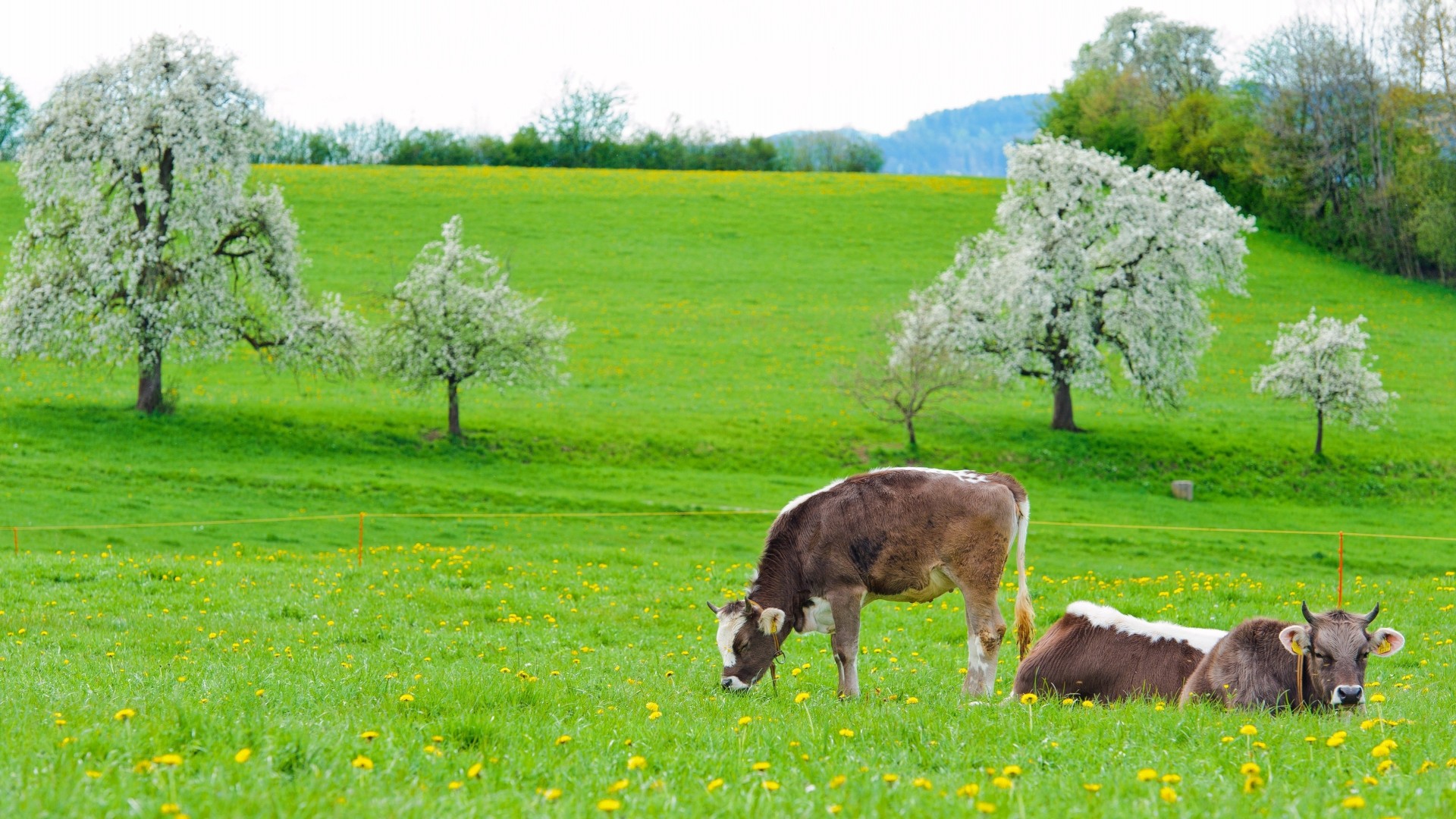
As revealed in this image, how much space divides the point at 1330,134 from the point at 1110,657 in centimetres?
8458

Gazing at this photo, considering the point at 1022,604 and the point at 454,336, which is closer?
the point at 1022,604

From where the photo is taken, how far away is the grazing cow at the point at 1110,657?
10680 millimetres

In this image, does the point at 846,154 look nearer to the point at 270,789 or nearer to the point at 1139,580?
the point at 1139,580

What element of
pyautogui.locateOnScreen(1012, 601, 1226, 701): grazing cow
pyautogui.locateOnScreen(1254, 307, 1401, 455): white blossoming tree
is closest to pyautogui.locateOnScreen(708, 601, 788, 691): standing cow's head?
pyautogui.locateOnScreen(1012, 601, 1226, 701): grazing cow

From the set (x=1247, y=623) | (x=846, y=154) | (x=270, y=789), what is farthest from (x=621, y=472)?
(x=846, y=154)

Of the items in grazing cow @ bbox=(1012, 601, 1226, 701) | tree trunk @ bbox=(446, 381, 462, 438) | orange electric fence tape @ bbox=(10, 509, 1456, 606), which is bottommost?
orange electric fence tape @ bbox=(10, 509, 1456, 606)

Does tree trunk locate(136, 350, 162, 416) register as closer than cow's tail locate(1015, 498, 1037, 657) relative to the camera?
No

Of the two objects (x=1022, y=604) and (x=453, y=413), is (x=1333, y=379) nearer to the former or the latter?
(x=453, y=413)

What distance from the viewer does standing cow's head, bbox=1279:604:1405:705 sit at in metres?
9.44

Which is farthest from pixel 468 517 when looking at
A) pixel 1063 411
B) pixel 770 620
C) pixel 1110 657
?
pixel 1063 411

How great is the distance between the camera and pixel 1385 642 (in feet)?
31.5

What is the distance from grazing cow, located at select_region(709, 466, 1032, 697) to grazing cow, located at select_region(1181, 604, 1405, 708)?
6.63 feet

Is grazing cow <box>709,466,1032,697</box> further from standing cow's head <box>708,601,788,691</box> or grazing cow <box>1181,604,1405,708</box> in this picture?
grazing cow <box>1181,604,1405,708</box>

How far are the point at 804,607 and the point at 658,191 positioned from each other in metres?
78.1
